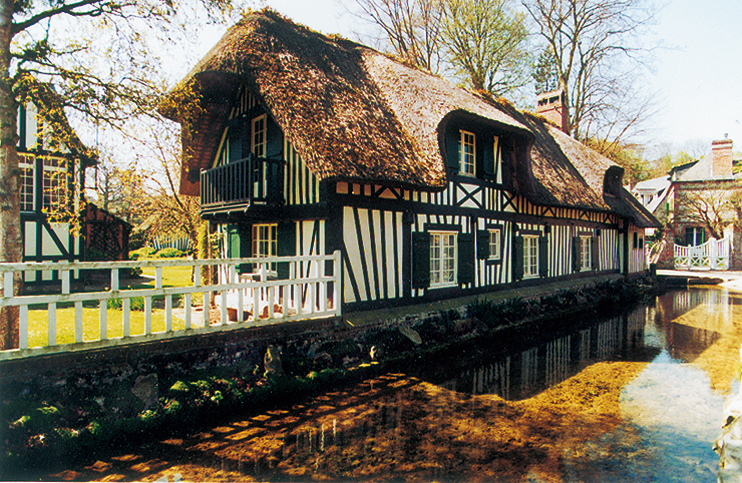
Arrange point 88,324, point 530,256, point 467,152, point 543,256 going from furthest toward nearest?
1. point 543,256
2. point 530,256
3. point 467,152
4. point 88,324

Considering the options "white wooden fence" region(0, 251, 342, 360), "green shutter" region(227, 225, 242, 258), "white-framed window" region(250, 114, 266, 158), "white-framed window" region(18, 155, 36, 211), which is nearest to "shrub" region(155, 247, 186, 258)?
"white-framed window" region(18, 155, 36, 211)

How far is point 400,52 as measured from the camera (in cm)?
2041

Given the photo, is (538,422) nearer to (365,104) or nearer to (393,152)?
(393,152)

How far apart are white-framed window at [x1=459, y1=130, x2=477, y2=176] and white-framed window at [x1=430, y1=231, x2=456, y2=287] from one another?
1883 mm

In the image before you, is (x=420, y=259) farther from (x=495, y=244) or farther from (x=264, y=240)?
(x=495, y=244)

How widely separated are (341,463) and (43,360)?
328 centimetres

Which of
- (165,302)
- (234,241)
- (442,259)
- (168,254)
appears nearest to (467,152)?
(442,259)

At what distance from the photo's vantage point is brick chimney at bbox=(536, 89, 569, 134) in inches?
772

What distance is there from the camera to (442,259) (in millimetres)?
10281

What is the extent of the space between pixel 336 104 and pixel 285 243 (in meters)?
2.98

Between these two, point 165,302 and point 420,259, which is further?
point 420,259

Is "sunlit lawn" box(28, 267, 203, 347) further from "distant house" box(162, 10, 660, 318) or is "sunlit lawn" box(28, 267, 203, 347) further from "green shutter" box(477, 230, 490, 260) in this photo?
"green shutter" box(477, 230, 490, 260)

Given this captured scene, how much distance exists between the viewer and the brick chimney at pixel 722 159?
86.3 feet

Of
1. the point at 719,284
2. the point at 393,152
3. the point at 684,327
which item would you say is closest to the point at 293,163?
the point at 393,152
